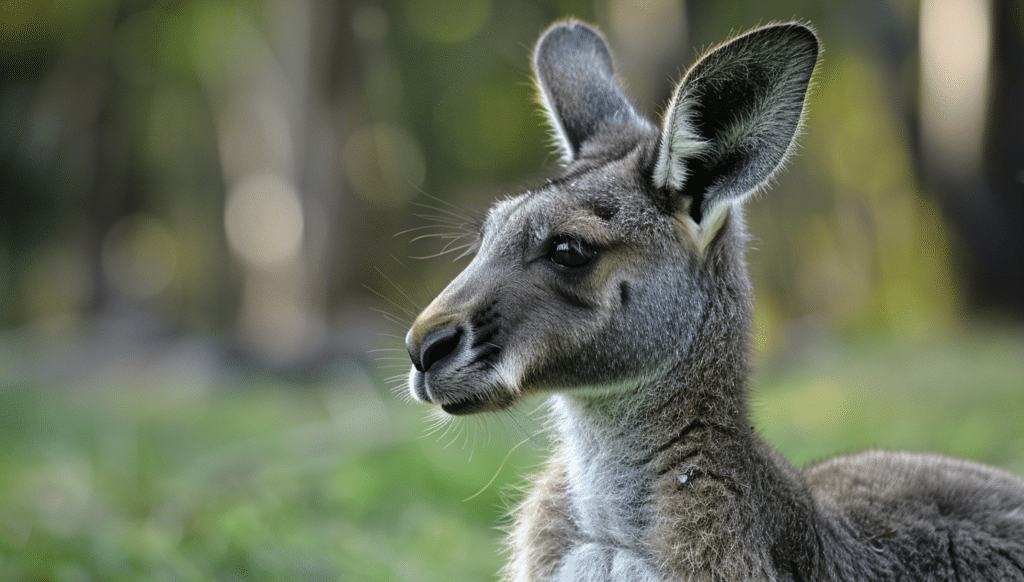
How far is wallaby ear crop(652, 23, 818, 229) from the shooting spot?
278 centimetres

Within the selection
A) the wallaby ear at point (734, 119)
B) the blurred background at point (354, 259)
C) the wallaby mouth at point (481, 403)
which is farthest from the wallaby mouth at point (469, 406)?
the wallaby ear at point (734, 119)

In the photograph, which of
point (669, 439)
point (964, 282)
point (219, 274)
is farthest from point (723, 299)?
point (219, 274)

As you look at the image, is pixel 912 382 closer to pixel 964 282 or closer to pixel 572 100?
pixel 964 282

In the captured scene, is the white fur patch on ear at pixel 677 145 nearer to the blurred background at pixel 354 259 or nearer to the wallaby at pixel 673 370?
the wallaby at pixel 673 370

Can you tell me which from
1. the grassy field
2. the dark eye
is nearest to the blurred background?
the grassy field

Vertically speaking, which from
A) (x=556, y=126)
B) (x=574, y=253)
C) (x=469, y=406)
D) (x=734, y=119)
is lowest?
(x=469, y=406)

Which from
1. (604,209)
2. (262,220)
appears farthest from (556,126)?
(262,220)

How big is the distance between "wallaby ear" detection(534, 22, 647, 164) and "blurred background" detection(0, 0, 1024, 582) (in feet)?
0.92

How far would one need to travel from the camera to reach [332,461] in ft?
19.9

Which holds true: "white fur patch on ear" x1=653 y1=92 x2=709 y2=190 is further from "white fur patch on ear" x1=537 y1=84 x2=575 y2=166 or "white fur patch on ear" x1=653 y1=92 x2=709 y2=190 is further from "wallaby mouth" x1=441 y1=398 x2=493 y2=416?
"wallaby mouth" x1=441 y1=398 x2=493 y2=416

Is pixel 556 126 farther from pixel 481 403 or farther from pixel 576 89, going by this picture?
pixel 481 403

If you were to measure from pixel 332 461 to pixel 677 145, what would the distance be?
3.92m

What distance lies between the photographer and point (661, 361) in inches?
119

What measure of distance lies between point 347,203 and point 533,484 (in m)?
9.71
